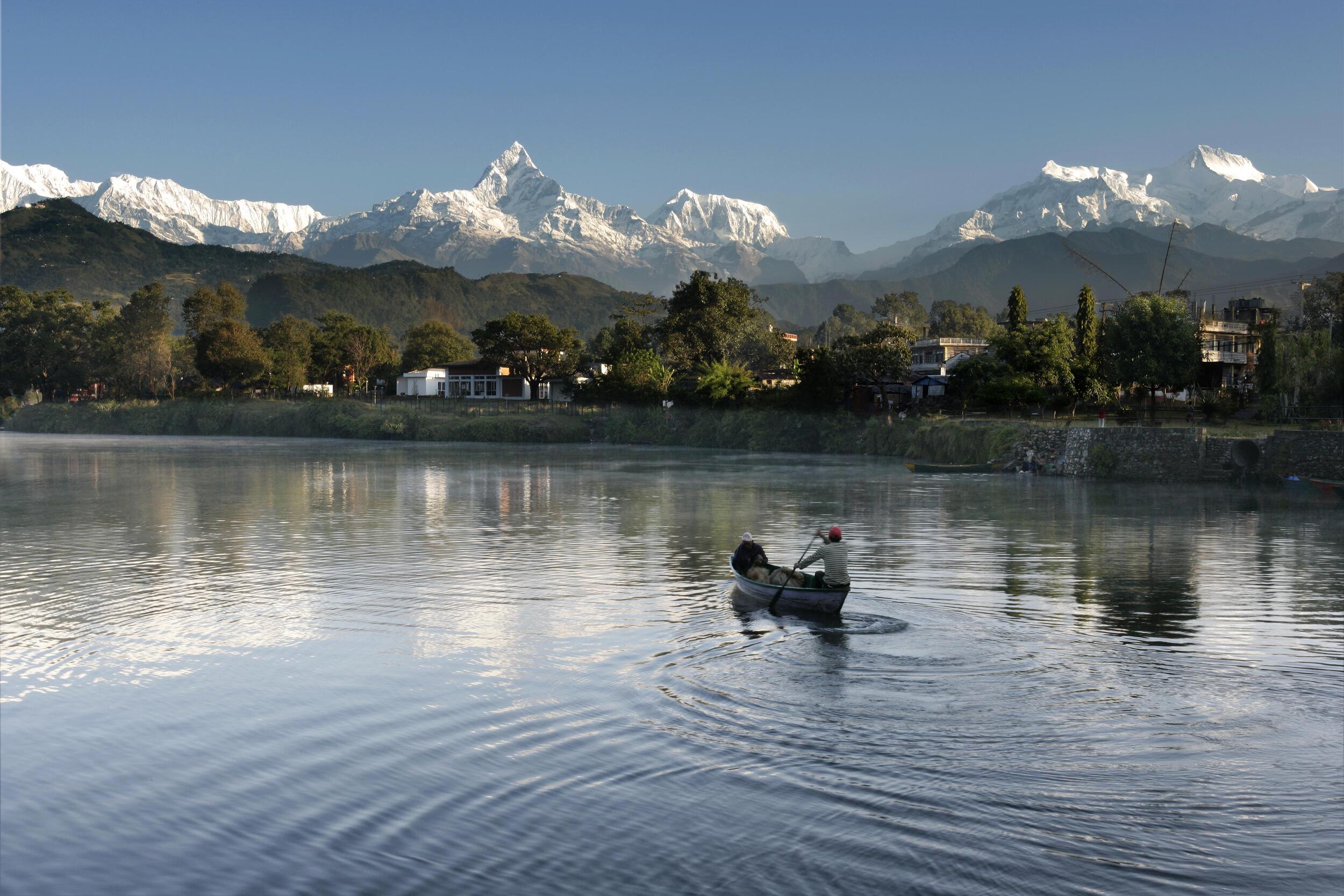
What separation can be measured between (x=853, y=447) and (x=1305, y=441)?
3887cm

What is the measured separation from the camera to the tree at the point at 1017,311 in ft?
297

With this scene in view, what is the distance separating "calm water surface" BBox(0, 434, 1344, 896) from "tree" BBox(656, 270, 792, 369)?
3533 inches

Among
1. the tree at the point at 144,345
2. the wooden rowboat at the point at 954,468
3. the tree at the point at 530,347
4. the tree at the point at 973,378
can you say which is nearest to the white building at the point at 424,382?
the tree at the point at 530,347

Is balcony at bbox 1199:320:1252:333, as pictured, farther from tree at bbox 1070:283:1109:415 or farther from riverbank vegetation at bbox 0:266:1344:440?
tree at bbox 1070:283:1109:415

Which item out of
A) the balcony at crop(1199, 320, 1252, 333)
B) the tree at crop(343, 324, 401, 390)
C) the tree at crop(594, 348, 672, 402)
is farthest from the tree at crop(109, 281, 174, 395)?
the balcony at crop(1199, 320, 1252, 333)

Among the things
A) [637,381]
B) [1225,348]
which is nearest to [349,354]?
[637,381]

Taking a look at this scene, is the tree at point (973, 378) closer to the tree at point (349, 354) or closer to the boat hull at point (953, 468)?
the boat hull at point (953, 468)

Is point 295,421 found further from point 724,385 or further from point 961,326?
point 961,326

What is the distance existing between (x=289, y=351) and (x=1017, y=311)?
10289 centimetres

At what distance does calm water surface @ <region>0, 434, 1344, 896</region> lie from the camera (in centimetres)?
1016

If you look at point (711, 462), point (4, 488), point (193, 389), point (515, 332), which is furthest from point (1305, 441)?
point (193, 389)

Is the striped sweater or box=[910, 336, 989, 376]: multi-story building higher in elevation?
box=[910, 336, 989, 376]: multi-story building

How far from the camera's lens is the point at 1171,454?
60312mm

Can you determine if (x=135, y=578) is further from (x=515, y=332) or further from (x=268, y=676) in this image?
(x=515, y=332)
